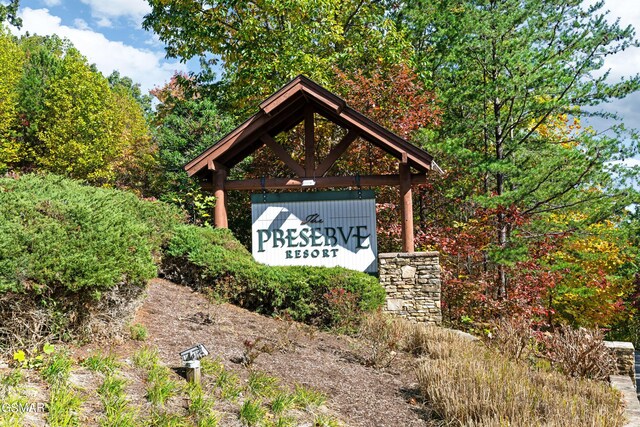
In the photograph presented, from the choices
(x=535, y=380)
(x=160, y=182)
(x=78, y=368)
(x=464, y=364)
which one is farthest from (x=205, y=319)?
(x=160, y=182)

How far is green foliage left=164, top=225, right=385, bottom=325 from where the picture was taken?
8.98 m

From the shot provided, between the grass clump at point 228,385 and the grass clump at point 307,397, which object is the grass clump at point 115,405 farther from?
the grass clump at point 307,397

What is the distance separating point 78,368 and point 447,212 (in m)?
14.2

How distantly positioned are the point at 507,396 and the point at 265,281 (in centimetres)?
474

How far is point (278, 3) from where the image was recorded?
1691 cm

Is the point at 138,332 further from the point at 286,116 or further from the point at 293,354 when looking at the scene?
the point at 286,116

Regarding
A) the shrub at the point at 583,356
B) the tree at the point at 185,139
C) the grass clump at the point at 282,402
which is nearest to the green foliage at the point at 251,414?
the grass clump at the point at 282,402

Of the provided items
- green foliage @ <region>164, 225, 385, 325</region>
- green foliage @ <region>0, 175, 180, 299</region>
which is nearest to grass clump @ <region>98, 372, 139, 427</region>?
green foliage @ <region>0, 175, 180, 299</region>

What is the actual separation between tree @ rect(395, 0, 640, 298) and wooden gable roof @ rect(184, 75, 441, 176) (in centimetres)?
179

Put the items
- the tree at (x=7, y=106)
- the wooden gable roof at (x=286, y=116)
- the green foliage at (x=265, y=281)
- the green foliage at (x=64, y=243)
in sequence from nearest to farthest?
the green foliage at (x=64, y=243)
the green foliage at (x=265, y=281)
the wooden gable roof at (x=286, y=116)
the tree at (x=7, y=106)

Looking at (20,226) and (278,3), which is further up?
(278,3)

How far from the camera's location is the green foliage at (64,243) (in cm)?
475

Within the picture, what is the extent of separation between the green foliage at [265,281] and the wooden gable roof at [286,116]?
2.34 meters

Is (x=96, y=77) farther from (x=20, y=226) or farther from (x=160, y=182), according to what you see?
(x=20, y=226)
